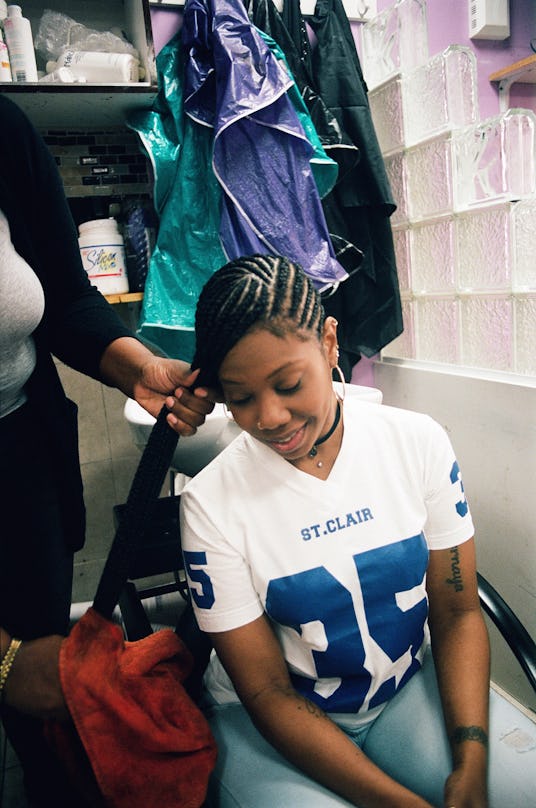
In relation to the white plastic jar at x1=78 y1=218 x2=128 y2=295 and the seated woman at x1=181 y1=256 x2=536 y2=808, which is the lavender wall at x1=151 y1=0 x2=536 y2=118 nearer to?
the white plastic jar at x1=78 y1=218 x2=128 y2=295

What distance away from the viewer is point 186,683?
94cm

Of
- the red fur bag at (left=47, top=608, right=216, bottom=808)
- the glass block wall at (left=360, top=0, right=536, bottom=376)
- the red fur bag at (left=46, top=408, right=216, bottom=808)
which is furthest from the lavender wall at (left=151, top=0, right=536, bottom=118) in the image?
the red fur bag at (left=47, top=608, right=216, bottom=808)

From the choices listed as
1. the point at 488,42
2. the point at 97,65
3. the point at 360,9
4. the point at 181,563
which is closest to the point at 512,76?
the point at 488,42

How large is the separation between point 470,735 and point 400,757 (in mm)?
117

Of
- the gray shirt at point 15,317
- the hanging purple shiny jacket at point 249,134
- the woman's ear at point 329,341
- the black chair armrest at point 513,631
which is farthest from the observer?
the hanging purple shiny jacket at point 249,134

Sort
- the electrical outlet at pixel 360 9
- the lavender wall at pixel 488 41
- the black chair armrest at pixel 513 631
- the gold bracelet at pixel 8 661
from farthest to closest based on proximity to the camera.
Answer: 1. the lavender wall at pixel 488 41
2. the electrical outlet at pixel 360 9
3. the black chair armrest at pixel 513 631
4. the gold bracelet at pixel 8 661

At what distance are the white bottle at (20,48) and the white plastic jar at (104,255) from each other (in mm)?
399

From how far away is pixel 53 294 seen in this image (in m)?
0.92

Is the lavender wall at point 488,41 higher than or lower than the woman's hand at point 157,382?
higher

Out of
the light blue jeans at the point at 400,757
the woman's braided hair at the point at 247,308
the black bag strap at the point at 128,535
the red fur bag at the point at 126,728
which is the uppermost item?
the woman's braided hair at the point at 247,308

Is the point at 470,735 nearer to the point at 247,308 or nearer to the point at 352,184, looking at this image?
the point at 247,308

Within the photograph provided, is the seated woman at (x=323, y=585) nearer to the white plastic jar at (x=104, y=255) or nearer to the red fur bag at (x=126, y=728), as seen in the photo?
the red fur bag at (x=126, y=728)

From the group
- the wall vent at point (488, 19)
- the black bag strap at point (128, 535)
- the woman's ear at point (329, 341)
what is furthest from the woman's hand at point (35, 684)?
the wall vent at point (488, 19)

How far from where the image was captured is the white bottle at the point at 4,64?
55.1 inches
